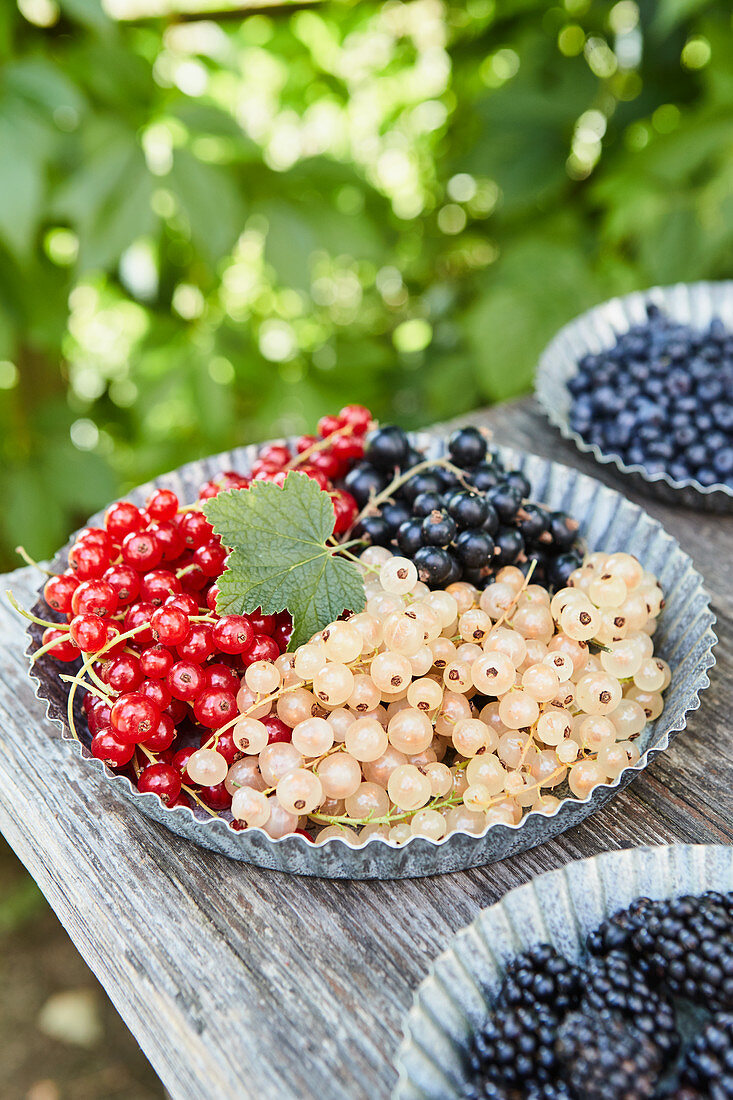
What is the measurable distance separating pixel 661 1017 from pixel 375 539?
500 millimetres

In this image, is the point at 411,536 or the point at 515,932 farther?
the point at 411,536

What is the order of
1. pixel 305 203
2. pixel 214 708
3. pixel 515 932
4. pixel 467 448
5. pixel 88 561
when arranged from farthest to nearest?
1. pixel 305 203
2. pixel 467 448
3. pixel 88 561
4. pixel 214 708
5. pixel 515 932

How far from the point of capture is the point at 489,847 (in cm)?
69

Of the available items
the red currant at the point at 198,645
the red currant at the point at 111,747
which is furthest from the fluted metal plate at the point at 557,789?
the red currant at the point at 198,645

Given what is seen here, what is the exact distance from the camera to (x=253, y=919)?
2.25 ft

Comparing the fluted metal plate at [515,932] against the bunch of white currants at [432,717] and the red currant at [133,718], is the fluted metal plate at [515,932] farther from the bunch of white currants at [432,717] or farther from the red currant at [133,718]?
the red currant at [133,718]

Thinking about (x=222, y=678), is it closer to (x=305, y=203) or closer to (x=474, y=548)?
(x=474, y=548)

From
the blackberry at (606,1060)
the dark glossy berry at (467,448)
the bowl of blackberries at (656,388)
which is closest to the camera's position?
the blackberry at (606,1060)

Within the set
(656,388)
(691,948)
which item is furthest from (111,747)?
(656,388)

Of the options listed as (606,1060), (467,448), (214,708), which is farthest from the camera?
(467,448)

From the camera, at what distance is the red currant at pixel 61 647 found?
794 millimetres

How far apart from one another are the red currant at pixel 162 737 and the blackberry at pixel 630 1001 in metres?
0.38

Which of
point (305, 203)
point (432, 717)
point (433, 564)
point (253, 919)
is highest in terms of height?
point (305, 203)

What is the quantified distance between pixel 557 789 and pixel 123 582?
1.44 feet
